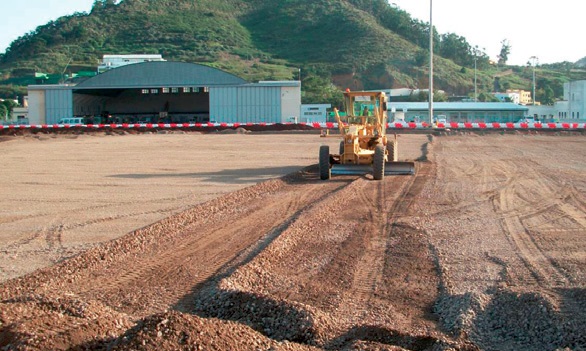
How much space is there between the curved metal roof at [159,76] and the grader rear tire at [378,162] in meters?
43.5

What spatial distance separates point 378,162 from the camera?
19.5m

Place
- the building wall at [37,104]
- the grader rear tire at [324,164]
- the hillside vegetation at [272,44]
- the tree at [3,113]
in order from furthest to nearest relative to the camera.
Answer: the hillside vegetation at [272,44], the tree at [3,113], the building wall at [37,104], the grader rear tire at [324,164]

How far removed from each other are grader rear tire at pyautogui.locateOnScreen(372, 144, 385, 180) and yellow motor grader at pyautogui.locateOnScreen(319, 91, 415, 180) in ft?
0.58

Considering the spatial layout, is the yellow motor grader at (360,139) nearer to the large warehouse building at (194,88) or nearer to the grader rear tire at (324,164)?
the grader rear tire at (324,164)

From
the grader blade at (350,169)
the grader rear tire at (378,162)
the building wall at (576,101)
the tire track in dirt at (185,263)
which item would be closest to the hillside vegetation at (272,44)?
the building wall at (576,101)

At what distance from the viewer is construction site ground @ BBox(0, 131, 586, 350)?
6.34m

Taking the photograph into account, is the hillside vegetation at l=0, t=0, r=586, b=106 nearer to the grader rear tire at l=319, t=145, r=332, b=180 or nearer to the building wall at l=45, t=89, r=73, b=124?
the building wall at l=45, t=89, r=73, b=124

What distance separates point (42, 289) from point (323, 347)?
380cm

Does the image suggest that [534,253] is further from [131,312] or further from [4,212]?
[4,212]

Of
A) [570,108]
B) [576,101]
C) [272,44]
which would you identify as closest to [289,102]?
[576,101]

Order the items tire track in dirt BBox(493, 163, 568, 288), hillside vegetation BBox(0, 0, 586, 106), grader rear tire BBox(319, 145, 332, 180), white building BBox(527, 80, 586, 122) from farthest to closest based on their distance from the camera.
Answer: hillside vegetation BBox(0, 0, 586, 106) → white building BBox(527, 80, 586, 122) → grader rear tire BBox(319, 145, 332, 180) → tire track in dirt BBox(493, 163, 568, 288)

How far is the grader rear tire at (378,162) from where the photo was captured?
63.7 ft

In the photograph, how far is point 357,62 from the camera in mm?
115062

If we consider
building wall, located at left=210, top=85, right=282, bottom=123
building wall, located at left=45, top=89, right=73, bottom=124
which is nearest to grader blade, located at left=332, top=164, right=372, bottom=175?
building wall, located at left=210, top=85, right=282, bottom=123
